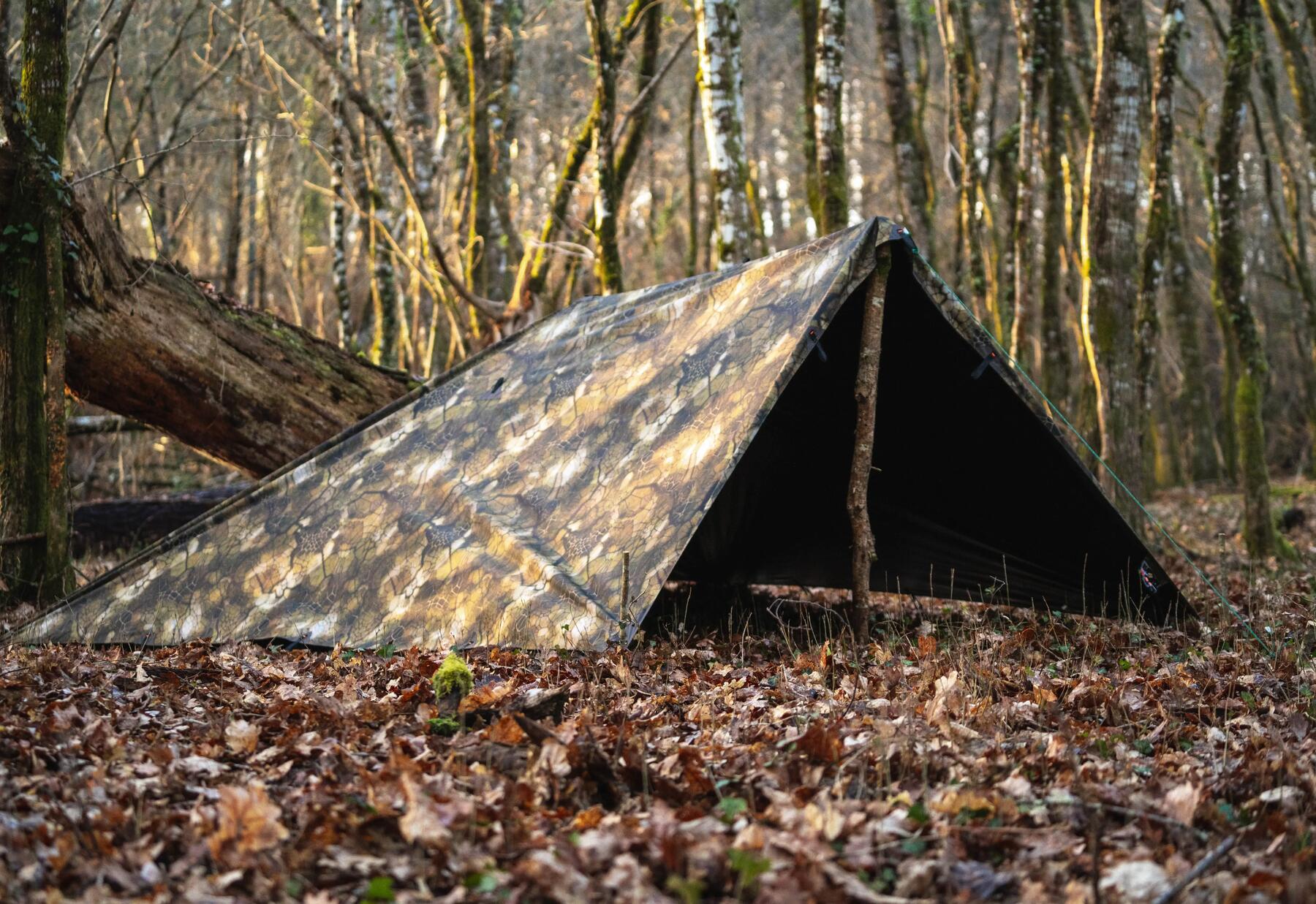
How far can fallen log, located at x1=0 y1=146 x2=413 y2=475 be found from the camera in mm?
6473

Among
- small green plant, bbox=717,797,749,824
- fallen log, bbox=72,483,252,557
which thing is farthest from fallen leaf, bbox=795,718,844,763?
fallen log, bbox=72,483,252,557

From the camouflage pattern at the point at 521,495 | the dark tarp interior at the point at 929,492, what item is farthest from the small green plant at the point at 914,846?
the dark tarp interior at the point at 929,492

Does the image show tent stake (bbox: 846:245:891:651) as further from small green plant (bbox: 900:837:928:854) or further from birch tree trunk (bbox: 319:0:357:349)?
birch tree trunk (bbox: 319:0:357:349)

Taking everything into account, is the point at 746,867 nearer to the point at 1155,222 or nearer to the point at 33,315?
the point at 33,315

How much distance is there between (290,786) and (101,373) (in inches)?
189

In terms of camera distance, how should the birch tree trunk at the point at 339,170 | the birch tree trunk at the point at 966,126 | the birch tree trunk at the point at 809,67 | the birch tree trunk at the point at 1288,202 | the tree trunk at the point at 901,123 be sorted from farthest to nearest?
the birch tree trunk at the point at 1288,202 < the birch tree trunk at the point at 966,126 < the birch tree trunk at the point at 339,170 < the birch tree trunk at the point at 809,67 < the tree trunk at the point at 901,123

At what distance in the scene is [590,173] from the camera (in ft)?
50.0

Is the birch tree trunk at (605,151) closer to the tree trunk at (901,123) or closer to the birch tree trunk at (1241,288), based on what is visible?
the tree trunk at (901,123)

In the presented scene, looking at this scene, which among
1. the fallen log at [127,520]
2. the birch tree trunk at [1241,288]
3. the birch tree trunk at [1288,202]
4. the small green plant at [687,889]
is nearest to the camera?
the small green plant at [687,889]

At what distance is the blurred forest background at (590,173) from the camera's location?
7.72 m

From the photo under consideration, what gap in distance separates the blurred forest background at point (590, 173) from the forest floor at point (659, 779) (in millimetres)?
3390

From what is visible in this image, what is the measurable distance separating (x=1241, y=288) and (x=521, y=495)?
7040mm

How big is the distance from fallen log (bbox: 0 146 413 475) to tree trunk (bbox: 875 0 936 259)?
6088 mm

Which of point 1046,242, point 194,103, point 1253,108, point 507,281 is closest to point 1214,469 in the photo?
point 1253,108
